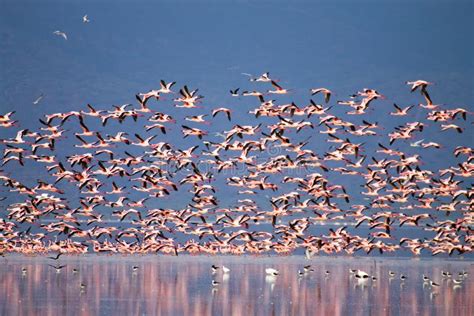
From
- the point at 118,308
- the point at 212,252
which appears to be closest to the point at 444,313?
the point at 118,308

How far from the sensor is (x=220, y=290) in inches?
1779

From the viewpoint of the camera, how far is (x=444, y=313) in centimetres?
3753

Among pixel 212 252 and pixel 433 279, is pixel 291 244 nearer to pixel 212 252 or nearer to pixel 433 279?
pixel 212 252

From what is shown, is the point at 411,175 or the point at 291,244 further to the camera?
the point at 291,244

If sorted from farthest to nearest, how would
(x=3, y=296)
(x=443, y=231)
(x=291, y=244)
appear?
(x=291, y=244), (x=443, y=231), (x=3, y=296)

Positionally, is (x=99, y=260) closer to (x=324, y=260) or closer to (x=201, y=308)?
(x=324, y=260)

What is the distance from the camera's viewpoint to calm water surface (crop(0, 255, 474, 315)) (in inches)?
1479

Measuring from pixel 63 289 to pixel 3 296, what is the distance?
418cm

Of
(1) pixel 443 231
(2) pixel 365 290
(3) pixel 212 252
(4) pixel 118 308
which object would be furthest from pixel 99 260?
(4) pixel 118 308

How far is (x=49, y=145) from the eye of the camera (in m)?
54.6

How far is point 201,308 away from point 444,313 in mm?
8354

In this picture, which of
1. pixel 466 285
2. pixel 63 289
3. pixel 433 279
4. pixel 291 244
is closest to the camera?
pixel 63 289

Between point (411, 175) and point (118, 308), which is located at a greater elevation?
point (411, 175)

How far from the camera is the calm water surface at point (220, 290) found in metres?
37.6
